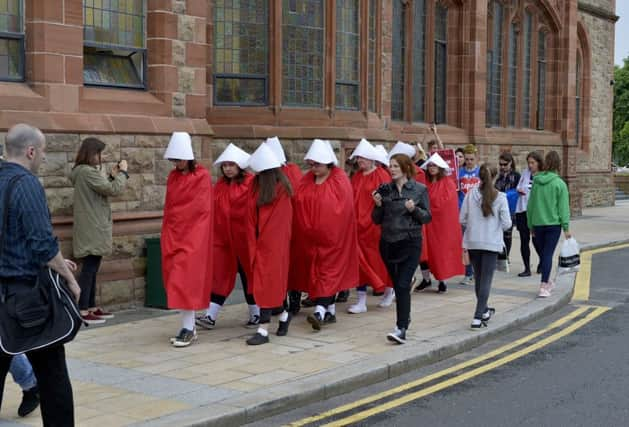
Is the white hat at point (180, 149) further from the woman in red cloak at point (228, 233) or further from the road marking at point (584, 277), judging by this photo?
the road marking at point (584, 277)

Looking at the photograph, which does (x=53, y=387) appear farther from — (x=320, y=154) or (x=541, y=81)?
(x=541, y=81)

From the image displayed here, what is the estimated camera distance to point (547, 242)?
12094 mm

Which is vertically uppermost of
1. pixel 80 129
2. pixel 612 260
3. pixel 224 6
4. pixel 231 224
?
pixel 224 6

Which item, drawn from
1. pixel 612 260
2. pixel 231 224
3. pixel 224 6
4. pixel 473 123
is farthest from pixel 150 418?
pixel 473 123

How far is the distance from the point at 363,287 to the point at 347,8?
5.49 metres

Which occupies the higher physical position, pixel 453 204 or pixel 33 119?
pixel 33 119

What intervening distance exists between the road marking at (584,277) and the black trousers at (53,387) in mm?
8597

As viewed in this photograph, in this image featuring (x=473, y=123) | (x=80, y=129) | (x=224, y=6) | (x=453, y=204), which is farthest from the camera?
(x=473, y=123)

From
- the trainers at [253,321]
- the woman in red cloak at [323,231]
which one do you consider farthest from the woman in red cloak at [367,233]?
the trainers at [253,321]

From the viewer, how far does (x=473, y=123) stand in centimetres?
2245

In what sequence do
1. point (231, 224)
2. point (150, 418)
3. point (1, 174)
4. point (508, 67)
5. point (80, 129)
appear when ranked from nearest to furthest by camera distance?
point (1, 174), point (150, 418), point (231, 224), point (80, 129), point (508, 67)

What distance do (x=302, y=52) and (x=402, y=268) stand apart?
19.4ft

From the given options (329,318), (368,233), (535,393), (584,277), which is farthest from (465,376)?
(584,277)

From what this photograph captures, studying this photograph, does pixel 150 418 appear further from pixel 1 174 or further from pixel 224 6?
pixel 224 6
